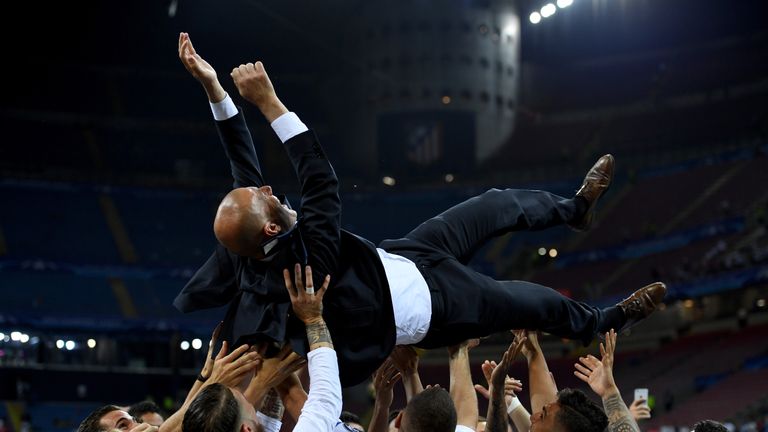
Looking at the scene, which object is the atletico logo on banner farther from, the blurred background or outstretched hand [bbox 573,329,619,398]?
outstretched hand [bbox 573,329,619,398]

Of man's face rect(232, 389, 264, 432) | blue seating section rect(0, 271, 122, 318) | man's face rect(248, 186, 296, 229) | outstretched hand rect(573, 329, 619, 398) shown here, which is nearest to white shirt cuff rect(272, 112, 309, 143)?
man's face rect(248, 186, 296, 229)

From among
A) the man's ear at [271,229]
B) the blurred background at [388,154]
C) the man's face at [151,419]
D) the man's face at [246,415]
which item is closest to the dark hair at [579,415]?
the man's face at [246,415]

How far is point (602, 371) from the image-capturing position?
12.0 ft

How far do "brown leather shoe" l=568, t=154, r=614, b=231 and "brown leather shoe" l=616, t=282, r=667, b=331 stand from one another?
0.45 metres

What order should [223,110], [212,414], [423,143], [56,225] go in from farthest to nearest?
[423,143]
[56,225]
[223,110]
[212,414]

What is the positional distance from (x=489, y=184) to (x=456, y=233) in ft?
79.4

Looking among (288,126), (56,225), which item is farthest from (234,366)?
(56,225)

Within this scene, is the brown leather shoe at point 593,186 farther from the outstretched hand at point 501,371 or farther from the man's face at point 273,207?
the man's face at point 273,207

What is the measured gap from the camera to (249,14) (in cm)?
2598

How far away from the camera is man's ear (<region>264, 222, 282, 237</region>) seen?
10.8ft

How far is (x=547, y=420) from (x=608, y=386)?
0.52 metres

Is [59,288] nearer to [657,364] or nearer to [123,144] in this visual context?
[123,144]

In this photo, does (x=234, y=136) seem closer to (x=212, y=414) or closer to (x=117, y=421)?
(x=117, y=421)

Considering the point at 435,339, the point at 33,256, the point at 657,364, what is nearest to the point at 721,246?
the point at 657,364
